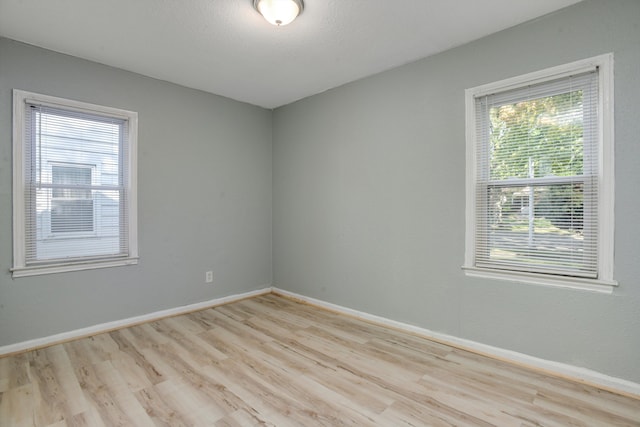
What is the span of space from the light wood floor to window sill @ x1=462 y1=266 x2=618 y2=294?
64 centimetres

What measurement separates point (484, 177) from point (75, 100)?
12.0ft

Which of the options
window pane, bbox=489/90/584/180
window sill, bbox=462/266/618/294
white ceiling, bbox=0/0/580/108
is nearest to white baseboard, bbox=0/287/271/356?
white ceiling, bbox=0/0/580/108

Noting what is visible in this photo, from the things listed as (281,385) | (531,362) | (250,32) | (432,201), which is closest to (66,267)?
(281,385)

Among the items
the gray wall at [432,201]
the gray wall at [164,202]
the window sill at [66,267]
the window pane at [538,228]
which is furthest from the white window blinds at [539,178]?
the window sill at [66,267]

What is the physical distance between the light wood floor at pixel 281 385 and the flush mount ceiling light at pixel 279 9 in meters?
2.50

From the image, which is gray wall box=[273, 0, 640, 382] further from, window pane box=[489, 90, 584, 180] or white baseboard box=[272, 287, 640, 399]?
window pane box=[489, 90, 584, 180]

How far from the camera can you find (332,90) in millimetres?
3719

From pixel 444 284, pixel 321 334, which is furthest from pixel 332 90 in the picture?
pixel 321 334

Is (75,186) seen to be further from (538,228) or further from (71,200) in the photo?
(538,228)

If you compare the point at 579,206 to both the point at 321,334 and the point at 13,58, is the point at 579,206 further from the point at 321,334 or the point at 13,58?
the point at 13,58

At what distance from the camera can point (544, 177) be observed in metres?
2.34

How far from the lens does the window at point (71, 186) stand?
2684 mm

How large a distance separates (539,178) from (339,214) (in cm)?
194

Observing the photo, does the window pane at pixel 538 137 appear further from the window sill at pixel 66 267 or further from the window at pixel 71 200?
the window at pixel 71 200
